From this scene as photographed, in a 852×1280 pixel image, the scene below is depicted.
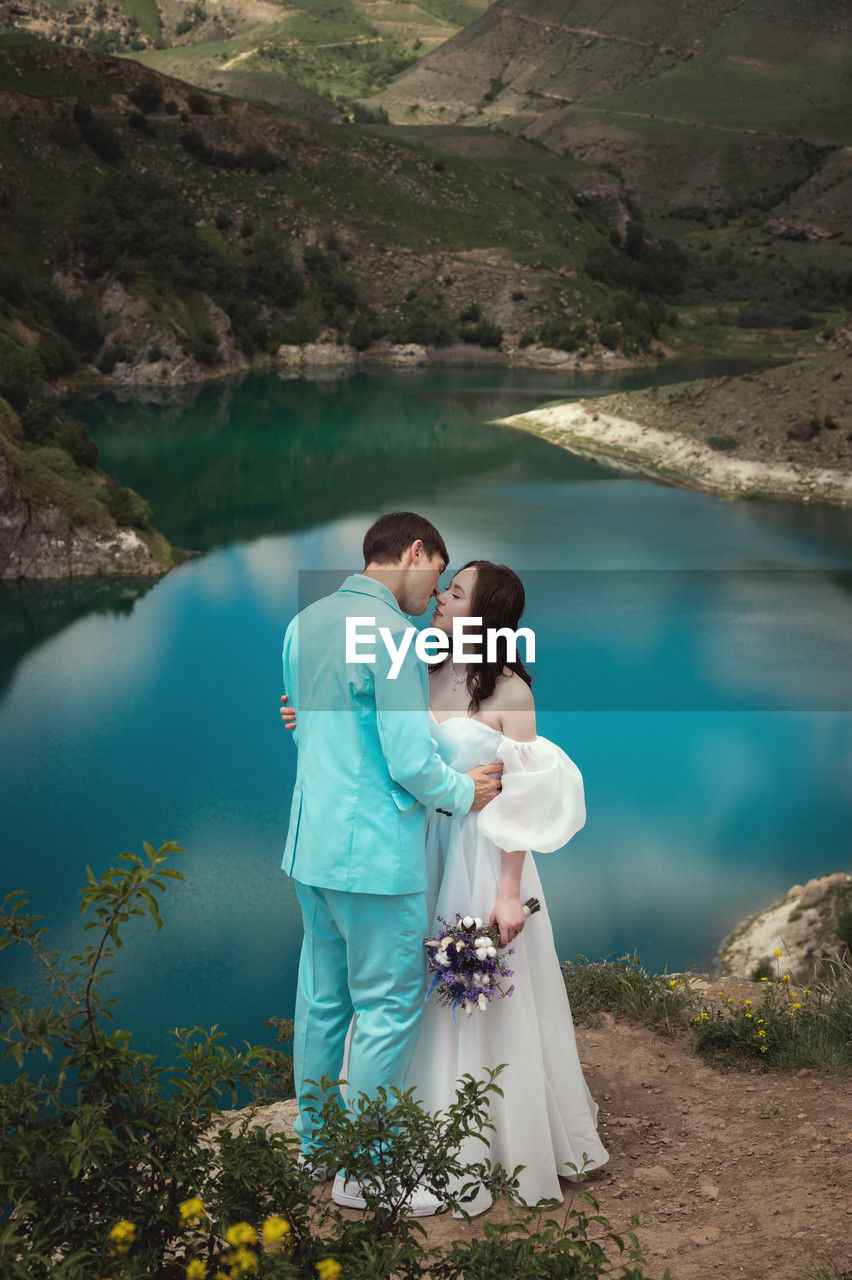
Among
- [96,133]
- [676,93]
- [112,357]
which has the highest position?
[676,93]

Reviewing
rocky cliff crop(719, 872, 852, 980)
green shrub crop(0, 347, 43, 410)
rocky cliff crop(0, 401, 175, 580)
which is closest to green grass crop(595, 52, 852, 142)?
green shrub crop(0, 347, 43, 410)

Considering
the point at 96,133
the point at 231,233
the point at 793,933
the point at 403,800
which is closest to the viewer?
the point at 403,800

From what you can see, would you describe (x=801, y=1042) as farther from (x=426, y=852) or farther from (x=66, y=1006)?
(x=66, y=1006)

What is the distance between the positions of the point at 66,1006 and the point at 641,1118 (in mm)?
2896

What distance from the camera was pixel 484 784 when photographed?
3.83 meters

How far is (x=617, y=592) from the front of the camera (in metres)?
19.8

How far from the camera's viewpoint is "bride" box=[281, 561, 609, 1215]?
3.80 meters

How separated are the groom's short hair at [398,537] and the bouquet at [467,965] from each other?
4.26 ft

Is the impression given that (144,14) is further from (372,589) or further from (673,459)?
(372,589)

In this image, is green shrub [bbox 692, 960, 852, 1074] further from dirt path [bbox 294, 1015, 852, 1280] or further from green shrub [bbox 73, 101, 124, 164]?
green shrub [bbox 73, 101, 124, 164]

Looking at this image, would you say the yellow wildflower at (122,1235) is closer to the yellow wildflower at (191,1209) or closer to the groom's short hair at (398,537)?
the yellow wildflower at (191,1209)

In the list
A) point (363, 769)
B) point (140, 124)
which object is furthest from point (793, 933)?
point (140, 124)

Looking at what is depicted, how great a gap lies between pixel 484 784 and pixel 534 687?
1138 cm

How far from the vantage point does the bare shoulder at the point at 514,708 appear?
385 centimetres
